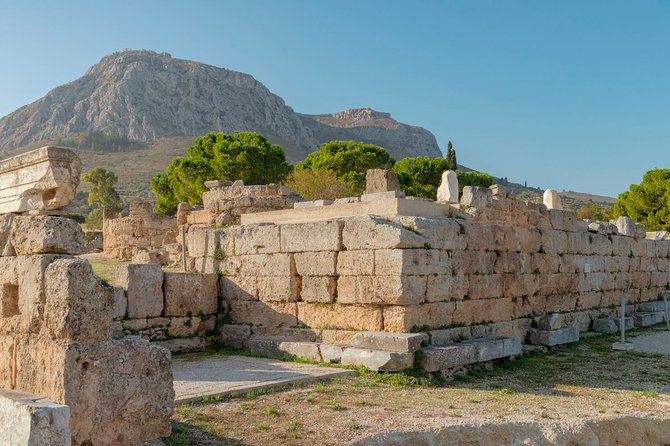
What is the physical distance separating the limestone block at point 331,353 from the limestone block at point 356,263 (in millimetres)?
1185

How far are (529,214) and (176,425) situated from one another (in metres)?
9.25

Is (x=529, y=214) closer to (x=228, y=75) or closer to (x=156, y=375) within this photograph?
(x=156, y=375)

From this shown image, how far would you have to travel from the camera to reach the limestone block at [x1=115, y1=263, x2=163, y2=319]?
1066 cm

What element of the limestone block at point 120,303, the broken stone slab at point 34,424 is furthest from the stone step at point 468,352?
the broken stone slab at point 34,424

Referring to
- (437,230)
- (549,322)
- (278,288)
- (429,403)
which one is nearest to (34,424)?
(429,403)

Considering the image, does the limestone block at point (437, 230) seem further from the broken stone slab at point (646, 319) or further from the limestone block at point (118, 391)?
the broken stone slab at point (646, 319)

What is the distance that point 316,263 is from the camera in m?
10.9

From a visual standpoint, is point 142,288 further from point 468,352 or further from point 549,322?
point 549,322

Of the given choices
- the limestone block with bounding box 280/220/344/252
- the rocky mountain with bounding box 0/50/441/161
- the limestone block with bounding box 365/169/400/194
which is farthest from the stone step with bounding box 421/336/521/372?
the rocky mountain with bounding box 0/50/441/161

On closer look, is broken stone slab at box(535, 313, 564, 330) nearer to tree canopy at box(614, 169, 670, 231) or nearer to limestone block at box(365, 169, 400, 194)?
limestone block at box(365, 169, 400, 194)

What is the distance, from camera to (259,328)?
11562 mm

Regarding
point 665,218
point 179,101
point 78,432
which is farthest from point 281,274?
point 179,101

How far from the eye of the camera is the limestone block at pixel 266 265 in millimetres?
11289

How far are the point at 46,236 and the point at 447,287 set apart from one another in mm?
6616
